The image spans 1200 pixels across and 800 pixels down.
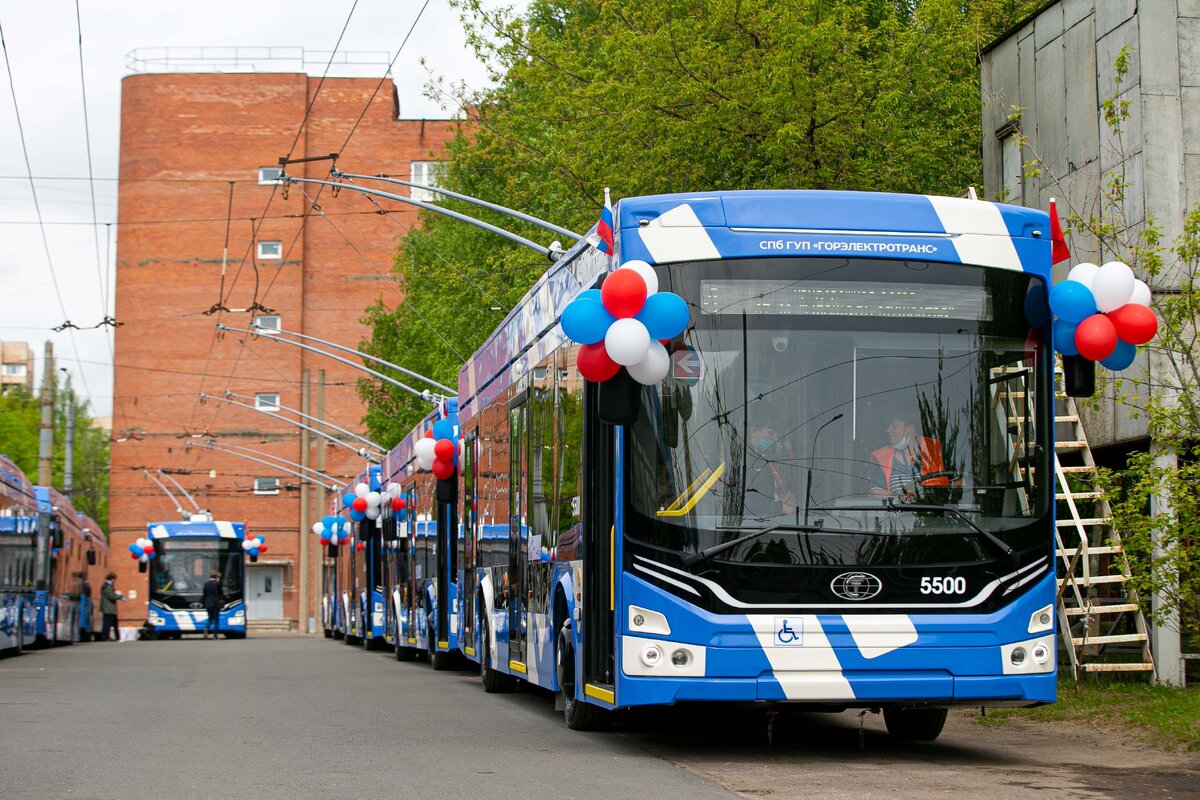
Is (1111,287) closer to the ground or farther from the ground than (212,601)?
farther from the ground

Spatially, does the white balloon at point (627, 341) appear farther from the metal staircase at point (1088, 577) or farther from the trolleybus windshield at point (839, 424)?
the metal staircase at point (1088, 577)

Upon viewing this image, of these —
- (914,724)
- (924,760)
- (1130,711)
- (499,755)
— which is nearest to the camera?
(924,760)

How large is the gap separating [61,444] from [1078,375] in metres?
117

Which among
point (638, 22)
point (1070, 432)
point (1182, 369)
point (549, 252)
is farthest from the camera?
point (638, 22)

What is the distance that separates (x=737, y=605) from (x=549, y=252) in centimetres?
1002

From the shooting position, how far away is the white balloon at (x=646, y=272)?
10555mm

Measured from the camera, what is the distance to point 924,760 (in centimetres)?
1131

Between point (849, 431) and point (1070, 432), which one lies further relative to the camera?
point (1070, 432)

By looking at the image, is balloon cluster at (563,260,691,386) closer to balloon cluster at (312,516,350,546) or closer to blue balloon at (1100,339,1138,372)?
blue balloon at (1100,339,1138,372)

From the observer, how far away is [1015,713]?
1488 cm

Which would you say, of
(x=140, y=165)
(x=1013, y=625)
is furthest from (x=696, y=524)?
(x=140, y=165)

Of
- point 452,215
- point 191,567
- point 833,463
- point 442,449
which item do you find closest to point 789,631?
point 833,463

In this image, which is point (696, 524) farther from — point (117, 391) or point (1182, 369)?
point (117, 391)

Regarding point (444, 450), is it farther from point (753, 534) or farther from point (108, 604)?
point (108, 604)
